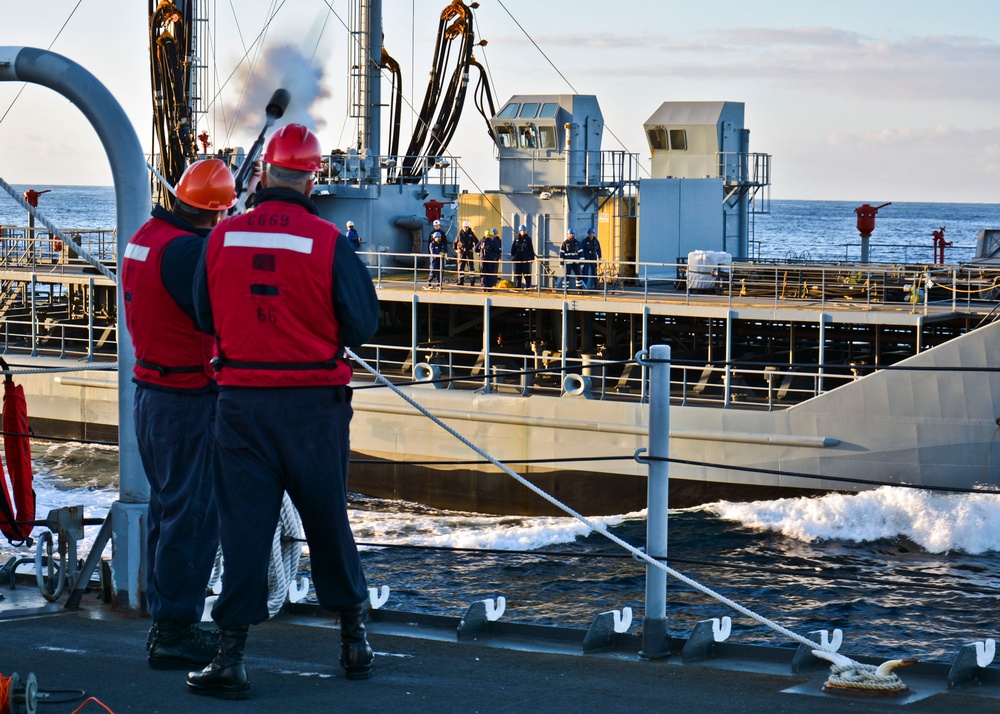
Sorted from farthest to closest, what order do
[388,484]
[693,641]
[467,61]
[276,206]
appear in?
[467,61], [388,484], [693,641], [276,206]

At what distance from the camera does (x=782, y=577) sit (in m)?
14.5

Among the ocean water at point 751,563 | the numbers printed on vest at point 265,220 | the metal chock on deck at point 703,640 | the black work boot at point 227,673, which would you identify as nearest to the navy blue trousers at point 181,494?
the black work boot at point 227,673

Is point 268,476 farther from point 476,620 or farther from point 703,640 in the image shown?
point 703,640

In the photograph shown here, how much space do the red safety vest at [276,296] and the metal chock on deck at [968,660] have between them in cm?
217

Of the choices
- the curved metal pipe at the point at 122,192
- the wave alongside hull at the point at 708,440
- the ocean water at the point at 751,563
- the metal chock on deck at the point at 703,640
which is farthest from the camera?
the wave alongside hull at the point at 708,440

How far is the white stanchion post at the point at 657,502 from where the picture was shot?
13.9 ft

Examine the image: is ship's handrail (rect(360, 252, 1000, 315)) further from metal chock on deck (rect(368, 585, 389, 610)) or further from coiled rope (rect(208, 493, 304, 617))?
coiled rope (rect(208, 493, 304, 617))

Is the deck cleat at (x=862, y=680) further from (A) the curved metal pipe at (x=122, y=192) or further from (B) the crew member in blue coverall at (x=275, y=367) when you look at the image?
(A) the curved metal pipe at (x=122, y=192)

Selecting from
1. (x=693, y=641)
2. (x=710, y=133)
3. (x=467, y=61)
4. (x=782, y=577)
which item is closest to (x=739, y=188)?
(x=710, y=133)

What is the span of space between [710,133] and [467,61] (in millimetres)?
6715

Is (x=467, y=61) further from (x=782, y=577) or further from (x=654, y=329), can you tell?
(x=782, y=577)

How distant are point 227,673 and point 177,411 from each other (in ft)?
3.02

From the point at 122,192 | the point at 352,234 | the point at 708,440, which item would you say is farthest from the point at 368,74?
the point at 122,192

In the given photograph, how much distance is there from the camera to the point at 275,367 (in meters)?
3.61
